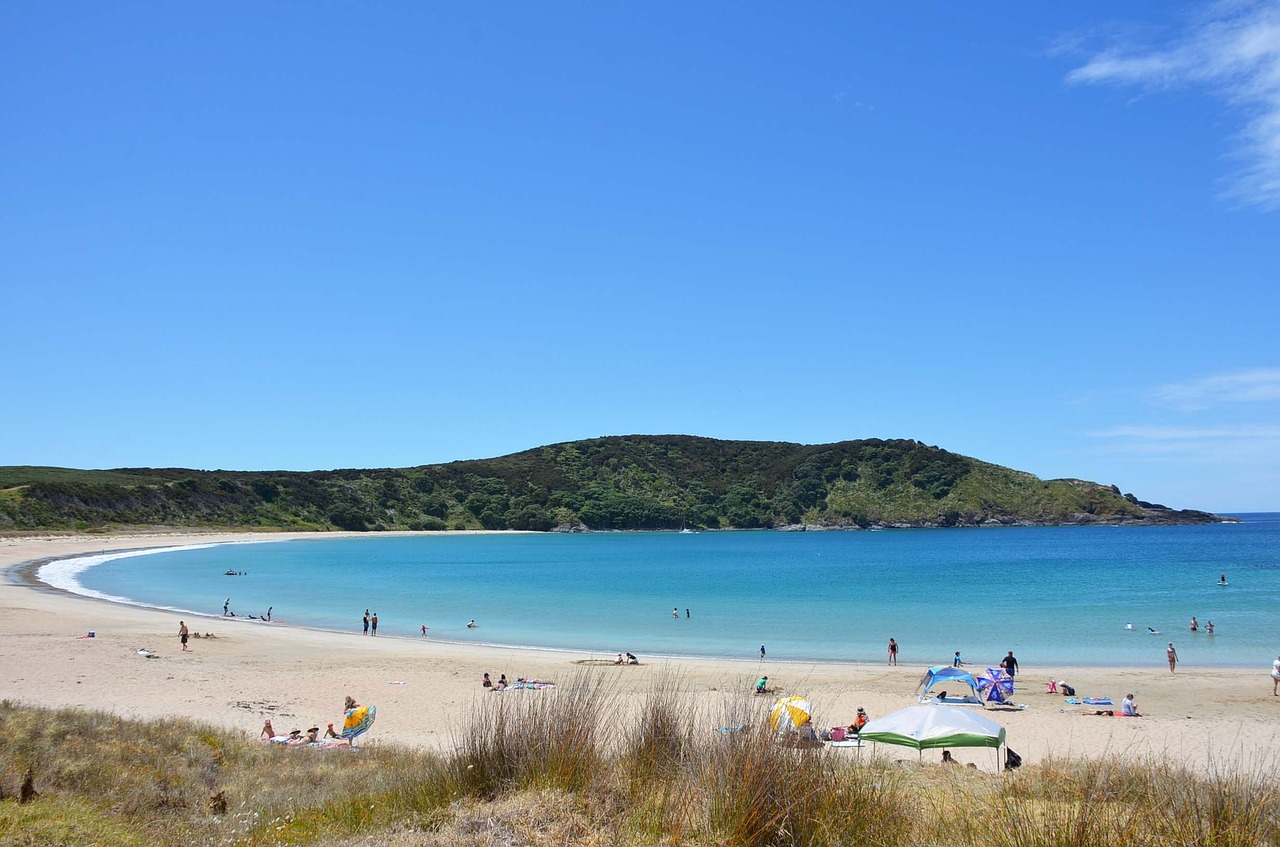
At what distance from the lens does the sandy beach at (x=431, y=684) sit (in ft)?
50.6

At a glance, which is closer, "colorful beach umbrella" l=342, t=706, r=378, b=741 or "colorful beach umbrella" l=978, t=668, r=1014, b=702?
"colorful beach umbrella" l=342, t=706, r=378, b=741

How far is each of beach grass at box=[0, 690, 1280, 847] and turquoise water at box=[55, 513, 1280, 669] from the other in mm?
22699

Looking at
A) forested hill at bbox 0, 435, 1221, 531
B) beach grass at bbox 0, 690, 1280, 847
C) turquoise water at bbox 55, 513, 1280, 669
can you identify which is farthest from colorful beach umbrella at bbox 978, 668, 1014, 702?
forested hill at bbox 0, 435, 1221, 531

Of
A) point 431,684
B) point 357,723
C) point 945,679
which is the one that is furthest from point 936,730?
point 431,684

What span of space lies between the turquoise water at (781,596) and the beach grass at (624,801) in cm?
2270

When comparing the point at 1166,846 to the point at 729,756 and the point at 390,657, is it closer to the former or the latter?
the point at 729,756

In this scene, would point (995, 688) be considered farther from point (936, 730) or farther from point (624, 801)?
point (624, 801)

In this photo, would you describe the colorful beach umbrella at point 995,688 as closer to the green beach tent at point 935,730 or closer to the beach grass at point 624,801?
the green beach tent at point 935,730

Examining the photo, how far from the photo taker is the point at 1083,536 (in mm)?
115750

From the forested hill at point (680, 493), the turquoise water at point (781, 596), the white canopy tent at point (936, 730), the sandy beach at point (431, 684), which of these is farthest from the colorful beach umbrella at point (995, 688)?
the forested hill at point (680, 493)

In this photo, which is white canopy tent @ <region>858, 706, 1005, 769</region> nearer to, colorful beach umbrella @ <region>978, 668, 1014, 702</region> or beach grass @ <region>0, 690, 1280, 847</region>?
beach grass @ <region>0, 690, 1280, 847</region>

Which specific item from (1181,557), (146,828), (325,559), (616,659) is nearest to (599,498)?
(325,559)

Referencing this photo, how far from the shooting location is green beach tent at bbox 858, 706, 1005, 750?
11.5 metres

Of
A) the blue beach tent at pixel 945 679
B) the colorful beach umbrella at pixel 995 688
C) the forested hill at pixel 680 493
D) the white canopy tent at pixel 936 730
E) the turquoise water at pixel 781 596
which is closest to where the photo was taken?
the white canopy tent at pixel 936 730
